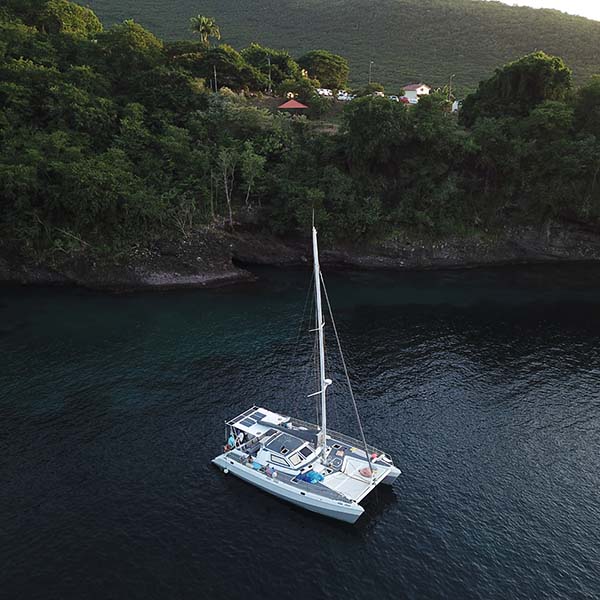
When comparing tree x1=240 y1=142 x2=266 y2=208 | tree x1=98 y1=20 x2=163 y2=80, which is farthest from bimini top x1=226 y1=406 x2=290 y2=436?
tree x1=98 y1=20 x2=163 y2=80

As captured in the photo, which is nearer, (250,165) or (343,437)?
(343,437)

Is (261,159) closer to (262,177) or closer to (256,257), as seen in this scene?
(262,177)

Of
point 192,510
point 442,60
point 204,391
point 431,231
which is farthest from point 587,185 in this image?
point 442,60

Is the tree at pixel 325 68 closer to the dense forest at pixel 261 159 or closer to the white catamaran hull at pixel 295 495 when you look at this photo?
the dense forest at pixel 261 159

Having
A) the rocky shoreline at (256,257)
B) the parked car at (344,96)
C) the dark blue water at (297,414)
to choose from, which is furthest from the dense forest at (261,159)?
the parked car at (344,96)

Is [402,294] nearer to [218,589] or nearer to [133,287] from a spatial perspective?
[133,287]

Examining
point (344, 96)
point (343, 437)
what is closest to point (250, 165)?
point (344, 96)
